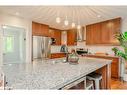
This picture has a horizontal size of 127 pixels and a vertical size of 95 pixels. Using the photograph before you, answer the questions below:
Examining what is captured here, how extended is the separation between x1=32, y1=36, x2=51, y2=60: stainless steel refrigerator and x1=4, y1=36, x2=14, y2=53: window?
795 mm

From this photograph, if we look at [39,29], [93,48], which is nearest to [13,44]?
[39,29]

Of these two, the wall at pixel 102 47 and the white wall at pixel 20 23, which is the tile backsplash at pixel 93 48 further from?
the white wall at pixel 20 23

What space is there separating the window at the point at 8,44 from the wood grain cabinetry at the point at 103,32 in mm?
2938

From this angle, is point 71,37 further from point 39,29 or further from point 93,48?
point 39,29

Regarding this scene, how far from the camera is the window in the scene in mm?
3505

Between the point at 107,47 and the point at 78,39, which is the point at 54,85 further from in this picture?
the point at 78,39

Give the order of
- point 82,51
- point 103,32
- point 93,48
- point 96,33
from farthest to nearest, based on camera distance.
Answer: point 82,51 < point 93,48 < point 96,33 < point 103,32

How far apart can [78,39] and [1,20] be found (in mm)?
3239

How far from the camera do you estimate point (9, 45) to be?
3648 mm

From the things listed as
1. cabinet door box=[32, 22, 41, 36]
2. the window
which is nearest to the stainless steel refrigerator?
cabinet door box=[32, 22, 41, 36]

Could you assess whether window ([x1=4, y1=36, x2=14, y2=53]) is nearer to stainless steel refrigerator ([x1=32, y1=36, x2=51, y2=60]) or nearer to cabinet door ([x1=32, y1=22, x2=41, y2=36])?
stainless steel refrigerator ([x1=32, y1=36, x2=51, y2=60])

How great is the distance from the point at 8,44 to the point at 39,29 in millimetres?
1428

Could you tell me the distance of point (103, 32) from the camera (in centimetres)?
473
